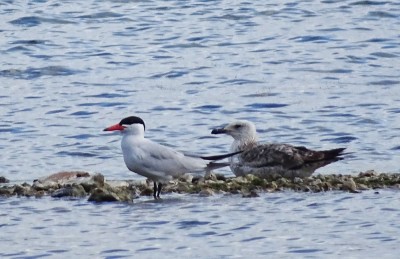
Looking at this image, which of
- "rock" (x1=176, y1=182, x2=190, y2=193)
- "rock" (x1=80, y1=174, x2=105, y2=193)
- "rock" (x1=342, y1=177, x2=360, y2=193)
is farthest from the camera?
"rock" (x1=176, y1=182, x2=190, y2=193)

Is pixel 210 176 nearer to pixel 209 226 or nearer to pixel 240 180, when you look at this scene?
pixel 240 180

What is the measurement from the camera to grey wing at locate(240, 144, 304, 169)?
1430 cm

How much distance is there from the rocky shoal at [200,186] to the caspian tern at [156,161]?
14 cm

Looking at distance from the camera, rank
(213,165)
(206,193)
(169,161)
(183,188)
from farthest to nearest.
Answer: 1. (213,165)
2. (169,161)
3. (183,188)
4. (206,193)

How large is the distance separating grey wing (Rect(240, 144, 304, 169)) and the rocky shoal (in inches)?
8.9

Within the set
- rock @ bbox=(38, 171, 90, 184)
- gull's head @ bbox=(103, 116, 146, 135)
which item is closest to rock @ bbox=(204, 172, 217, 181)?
gull's head @ bbox=(103, 116, 146, 135)

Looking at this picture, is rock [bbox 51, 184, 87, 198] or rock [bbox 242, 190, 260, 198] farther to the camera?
rock [bbox 51, 184, 87, 198]

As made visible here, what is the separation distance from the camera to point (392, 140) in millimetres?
16375

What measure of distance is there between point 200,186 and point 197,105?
5.50 metres

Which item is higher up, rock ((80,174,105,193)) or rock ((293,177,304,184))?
rock ((80,174,105,193))

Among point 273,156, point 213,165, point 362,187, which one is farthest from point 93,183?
point 362,187

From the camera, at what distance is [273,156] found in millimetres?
14445

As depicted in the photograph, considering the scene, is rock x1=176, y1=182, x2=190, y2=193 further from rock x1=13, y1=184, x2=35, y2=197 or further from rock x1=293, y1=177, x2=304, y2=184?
rock x1=13, y1=184, x2=35, y2=197

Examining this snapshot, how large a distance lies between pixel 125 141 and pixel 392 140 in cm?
396
